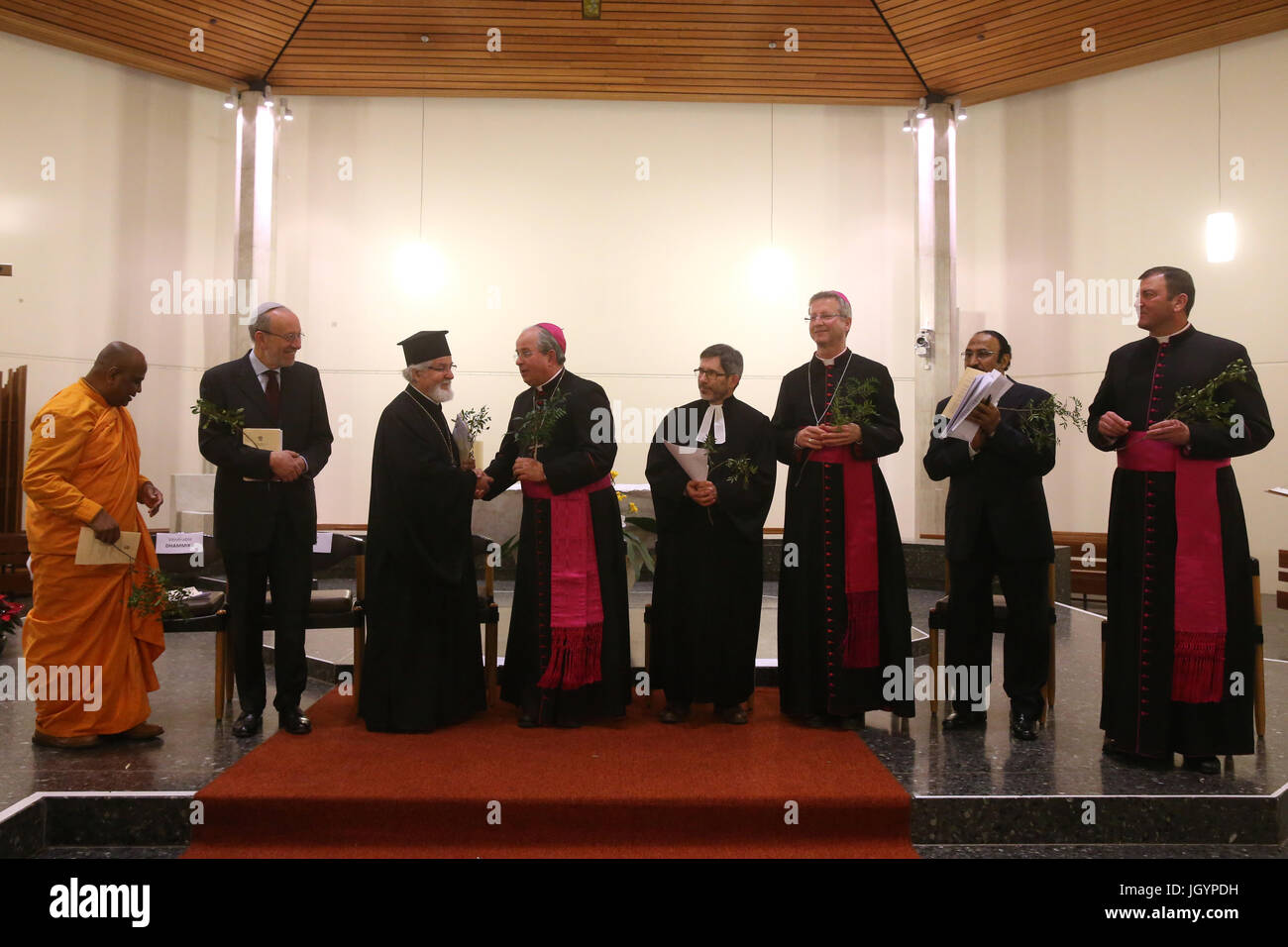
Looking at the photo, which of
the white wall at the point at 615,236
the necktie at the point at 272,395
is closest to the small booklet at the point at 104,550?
the necktie at the point at 272,395

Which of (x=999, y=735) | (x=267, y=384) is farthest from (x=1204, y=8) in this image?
(x=267, y=384)

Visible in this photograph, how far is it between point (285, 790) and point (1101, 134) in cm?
920

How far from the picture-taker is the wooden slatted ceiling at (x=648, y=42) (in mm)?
8156

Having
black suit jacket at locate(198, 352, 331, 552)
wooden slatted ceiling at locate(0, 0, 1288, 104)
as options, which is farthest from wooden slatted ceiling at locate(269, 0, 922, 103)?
black suit jacket at locate(198, 352, 331, 552)

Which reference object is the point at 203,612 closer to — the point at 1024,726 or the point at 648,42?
the point at 1024,726

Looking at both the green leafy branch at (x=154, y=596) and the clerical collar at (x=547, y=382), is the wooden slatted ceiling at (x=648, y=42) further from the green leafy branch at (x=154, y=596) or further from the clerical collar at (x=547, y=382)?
the green leafy branch at (x=154, y=596)

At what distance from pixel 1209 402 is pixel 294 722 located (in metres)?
3.87

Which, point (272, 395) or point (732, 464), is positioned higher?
point (272, 395)

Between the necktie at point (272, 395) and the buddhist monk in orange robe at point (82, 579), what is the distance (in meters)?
0.49

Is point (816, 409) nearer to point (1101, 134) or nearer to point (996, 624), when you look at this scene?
point (996, 624)

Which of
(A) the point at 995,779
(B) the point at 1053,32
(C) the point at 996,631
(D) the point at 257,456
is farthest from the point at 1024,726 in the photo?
(B) the point at 1053,32

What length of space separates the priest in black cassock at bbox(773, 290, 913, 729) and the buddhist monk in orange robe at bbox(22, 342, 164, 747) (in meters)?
2.79

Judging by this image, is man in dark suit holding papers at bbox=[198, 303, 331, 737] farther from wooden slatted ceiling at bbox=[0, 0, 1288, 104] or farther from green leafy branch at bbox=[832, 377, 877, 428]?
wooden slatted ceiling at bbox=[0, 0, 1288, 104]

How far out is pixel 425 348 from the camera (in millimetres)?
4242
